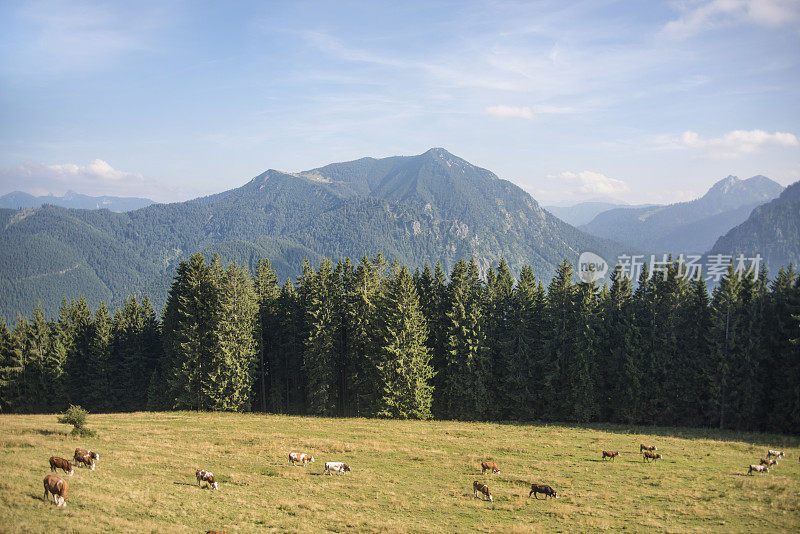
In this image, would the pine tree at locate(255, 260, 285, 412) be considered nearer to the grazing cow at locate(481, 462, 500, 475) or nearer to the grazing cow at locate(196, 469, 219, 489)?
the grazing cow at locate(196, 469, 219, 489)

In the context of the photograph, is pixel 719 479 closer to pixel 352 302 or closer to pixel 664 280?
pixel 664 280

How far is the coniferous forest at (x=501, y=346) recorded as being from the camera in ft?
176

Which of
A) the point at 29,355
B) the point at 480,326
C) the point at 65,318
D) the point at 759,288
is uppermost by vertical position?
the point at 759,288

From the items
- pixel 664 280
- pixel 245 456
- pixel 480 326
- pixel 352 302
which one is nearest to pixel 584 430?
pixel 480 326

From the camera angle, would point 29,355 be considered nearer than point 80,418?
No

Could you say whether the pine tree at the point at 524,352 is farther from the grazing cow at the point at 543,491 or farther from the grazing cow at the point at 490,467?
the grazing cow at the point at 543,491

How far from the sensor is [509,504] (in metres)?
25.3

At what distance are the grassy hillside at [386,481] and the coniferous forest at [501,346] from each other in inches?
334

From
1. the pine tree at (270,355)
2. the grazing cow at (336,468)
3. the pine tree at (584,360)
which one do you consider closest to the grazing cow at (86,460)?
the grazing cow at (336,468)

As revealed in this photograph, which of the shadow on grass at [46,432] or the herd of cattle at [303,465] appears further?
the shadow on grass at [46,432]

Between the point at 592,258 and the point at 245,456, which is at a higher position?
the point at 592,258

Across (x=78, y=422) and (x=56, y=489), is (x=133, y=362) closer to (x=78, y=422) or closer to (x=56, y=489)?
(x=78, y=422)

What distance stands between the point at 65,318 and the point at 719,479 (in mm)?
90920

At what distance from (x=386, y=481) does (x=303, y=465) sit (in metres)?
6.83
